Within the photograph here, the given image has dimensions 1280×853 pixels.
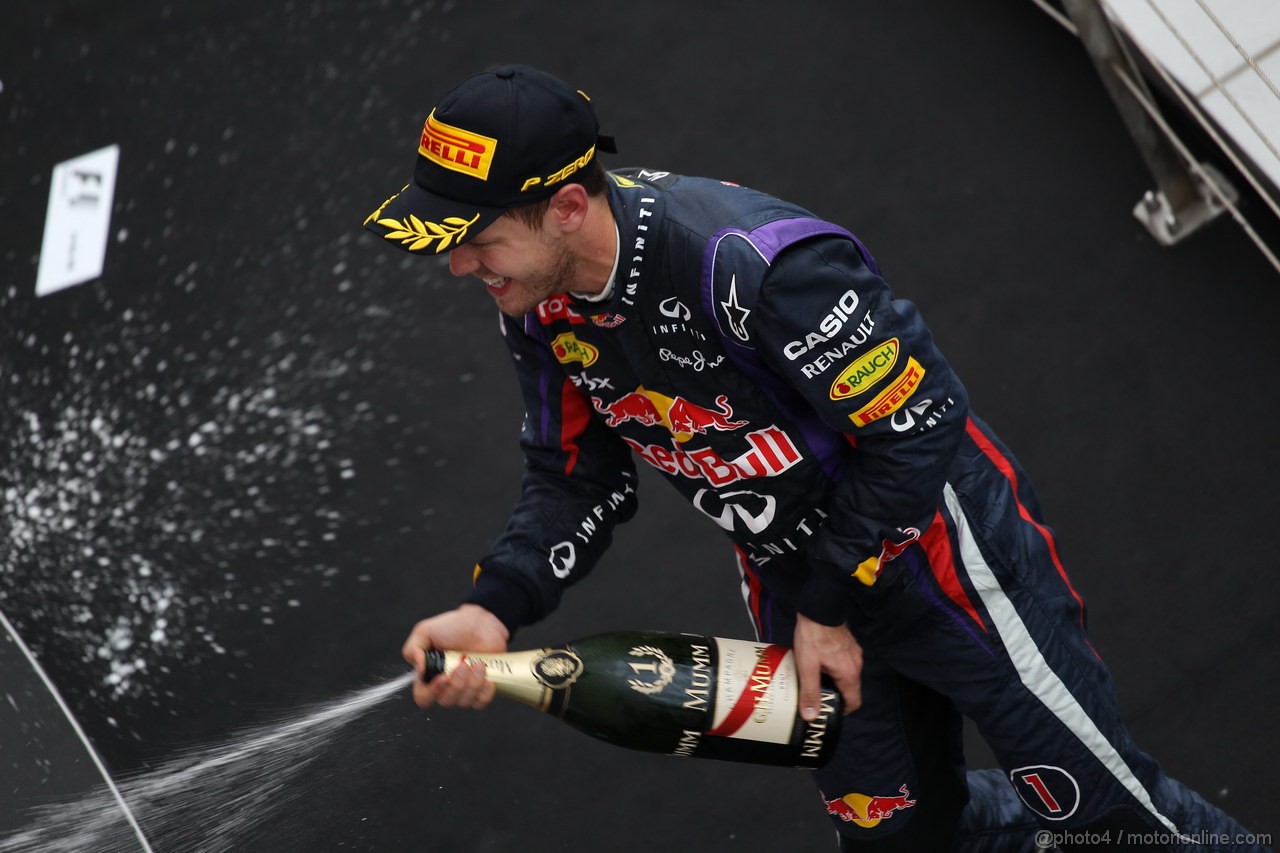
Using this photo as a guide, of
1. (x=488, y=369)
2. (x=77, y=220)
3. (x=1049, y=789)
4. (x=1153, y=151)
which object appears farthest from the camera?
(x=77, y=220)

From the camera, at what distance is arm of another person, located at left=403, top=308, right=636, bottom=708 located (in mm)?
1702

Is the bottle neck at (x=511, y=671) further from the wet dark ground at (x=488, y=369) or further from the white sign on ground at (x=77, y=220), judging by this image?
the white sign on ground at (x=77, y=220)

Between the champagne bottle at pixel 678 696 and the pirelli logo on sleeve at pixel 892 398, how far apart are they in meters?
0.35

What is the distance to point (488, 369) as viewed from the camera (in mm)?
3018

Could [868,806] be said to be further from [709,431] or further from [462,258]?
[462,258]

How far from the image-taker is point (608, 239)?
1.54m

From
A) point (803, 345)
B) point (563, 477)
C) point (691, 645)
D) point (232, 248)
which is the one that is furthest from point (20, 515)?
point (803, 345)

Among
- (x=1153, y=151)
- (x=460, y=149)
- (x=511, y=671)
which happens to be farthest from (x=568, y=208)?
(x=1153, y=151)

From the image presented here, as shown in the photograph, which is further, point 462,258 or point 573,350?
point 573,350

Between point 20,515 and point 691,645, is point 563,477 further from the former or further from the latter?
point 20,515

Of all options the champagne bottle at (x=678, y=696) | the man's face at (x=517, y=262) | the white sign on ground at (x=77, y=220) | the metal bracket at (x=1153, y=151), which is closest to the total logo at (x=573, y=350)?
the man's face at (x=517, y=262)

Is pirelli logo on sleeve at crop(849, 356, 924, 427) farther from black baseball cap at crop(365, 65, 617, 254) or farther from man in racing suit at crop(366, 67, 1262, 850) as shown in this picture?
black baseball cap at crop(365, 65, 617, 254)

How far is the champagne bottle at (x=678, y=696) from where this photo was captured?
64.1 inches

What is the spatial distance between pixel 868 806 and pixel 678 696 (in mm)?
382
